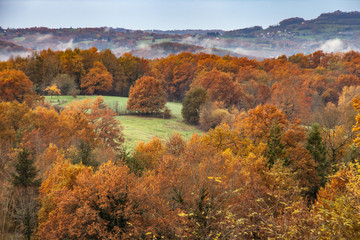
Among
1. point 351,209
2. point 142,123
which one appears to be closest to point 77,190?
point 351,209

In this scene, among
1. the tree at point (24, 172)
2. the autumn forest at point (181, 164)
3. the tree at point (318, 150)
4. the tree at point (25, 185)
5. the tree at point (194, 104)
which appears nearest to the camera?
the autumn forest at point (181, 164)

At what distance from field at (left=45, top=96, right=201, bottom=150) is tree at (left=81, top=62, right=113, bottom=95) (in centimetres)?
1029

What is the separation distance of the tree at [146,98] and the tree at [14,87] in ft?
85.0

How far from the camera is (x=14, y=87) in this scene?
68562mm

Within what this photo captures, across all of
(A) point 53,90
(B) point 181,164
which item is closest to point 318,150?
(B) point 181,164

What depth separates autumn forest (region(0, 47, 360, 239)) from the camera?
57.2ft

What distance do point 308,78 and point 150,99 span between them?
52.1 m

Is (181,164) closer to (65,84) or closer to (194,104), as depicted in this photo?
(194,104)

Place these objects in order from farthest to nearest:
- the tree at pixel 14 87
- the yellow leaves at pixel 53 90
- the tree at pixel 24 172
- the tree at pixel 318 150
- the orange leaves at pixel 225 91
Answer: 1. the yellow leaves at pixel 53 90
2. the orange leaves at pixel 225 91
3. the tree at pixel 14 87
4. the tree at pixel 318 150
5. the tree at pixel 24 172

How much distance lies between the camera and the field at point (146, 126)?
204ft

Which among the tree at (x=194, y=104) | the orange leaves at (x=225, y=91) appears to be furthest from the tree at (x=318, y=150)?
the orange leaves at (x=225, y=91)

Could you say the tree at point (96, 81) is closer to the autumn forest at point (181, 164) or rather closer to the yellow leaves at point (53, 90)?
the autumn forest at point (181, 164)

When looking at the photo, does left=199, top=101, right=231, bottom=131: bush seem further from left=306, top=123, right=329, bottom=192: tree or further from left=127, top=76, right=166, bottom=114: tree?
left=306, top=123, right=329, bottom=192: tree

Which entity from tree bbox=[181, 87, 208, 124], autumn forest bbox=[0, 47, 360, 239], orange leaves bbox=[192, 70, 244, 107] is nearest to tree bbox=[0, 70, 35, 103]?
autumn forest bbox=[0, 47, 360, 239]
